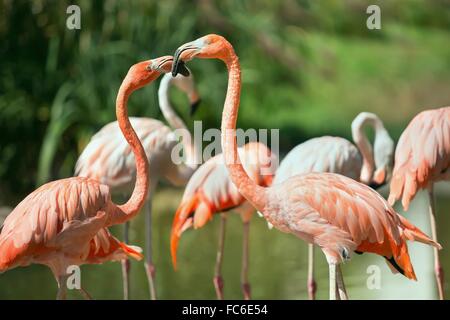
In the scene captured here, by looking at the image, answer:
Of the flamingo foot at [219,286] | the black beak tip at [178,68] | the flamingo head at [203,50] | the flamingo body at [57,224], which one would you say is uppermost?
the flamingo head at [203,50]

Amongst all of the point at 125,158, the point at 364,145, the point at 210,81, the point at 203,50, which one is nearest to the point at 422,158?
the point at 364,145

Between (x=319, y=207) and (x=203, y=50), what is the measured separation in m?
0.73

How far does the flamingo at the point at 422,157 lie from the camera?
4.40 meters

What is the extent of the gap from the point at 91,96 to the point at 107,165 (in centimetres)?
409

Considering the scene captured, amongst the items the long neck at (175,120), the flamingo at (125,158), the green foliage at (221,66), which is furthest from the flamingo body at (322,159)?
the green foliage at (221,66)

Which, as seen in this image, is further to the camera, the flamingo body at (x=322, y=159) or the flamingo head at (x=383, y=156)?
the flamingo head at (x=383, y=156)

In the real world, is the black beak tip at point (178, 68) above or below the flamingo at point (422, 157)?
above

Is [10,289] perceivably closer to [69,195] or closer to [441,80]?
[69,195]

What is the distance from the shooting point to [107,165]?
4883mm

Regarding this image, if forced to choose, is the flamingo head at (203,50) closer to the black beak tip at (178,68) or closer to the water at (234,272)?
the black beak tip at (178,68)

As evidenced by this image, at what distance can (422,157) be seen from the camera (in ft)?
14.5

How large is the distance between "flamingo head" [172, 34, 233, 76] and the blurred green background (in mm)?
2234

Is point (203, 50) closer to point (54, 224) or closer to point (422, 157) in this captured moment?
point (54, 224)

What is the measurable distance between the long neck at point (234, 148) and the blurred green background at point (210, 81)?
79.1 inches
